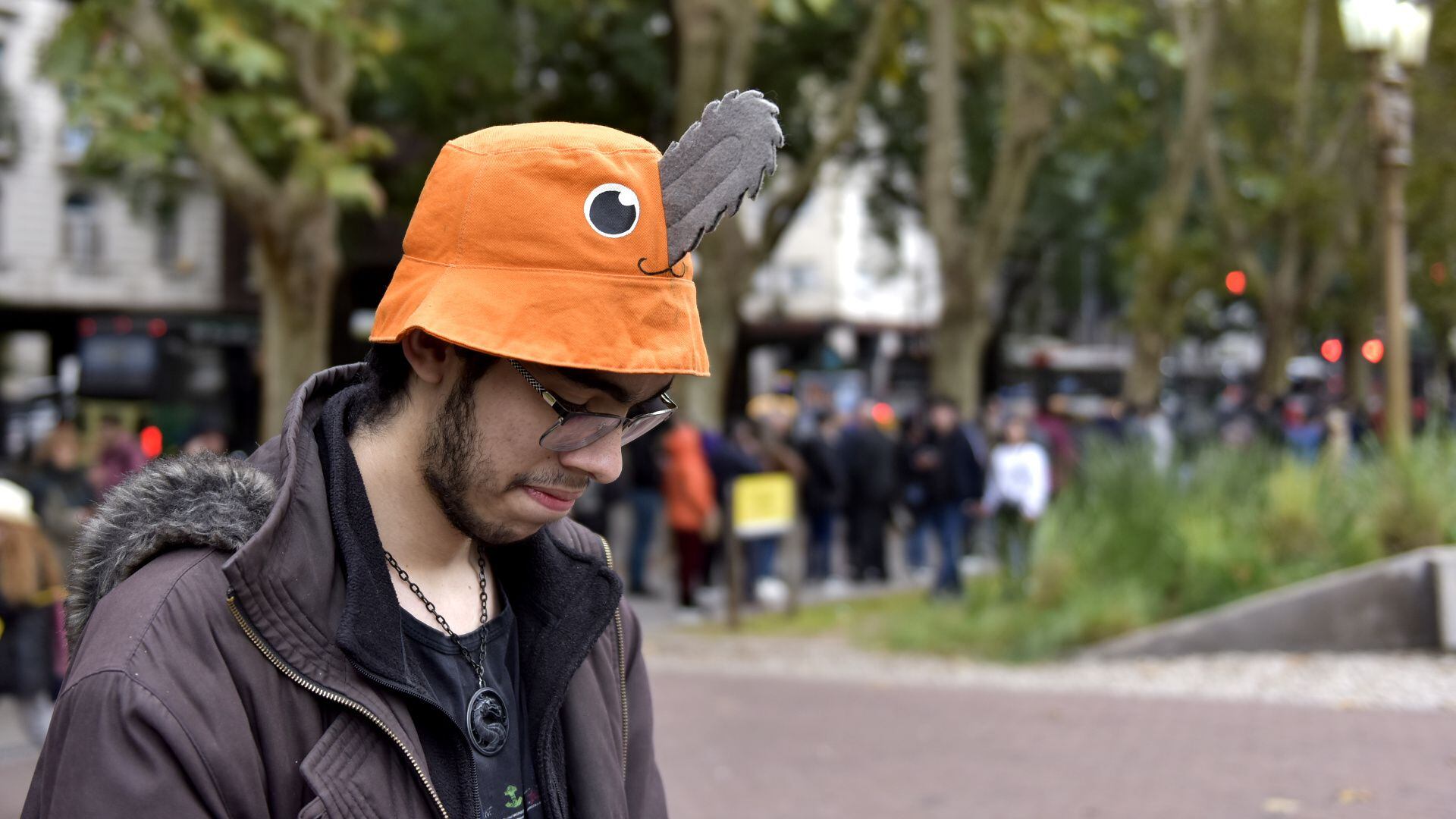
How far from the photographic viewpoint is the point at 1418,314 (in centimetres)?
3562

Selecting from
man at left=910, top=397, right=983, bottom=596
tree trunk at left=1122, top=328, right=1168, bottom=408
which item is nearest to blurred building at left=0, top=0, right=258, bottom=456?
man at left=910, top=397, right=983, bottom=596

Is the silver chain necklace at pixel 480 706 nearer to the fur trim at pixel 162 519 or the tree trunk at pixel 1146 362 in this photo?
the fur trim at pixel 162 519

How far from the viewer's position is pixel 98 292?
125 feet

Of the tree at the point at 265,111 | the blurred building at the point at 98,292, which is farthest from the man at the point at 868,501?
the blurred building at the point at 98,292

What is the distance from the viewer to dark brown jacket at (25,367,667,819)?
153 centimetres

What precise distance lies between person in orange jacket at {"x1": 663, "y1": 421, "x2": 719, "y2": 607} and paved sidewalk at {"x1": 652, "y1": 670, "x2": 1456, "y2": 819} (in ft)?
13.0

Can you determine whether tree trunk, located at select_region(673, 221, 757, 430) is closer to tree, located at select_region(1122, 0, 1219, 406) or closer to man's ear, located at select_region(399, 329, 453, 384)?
tree, located at select_region(1122, 0, 1219, 406)

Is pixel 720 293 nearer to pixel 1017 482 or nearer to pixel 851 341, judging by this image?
pixel 1017 482

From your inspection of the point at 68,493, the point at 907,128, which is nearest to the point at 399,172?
the point at 907,128

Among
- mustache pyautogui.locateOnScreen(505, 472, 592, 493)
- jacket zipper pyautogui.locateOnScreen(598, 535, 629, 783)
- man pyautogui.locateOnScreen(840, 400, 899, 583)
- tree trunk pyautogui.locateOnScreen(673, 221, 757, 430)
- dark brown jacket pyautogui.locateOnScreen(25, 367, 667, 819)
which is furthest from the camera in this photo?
man pyautogui.locateOnScreen(840, 400, 899, 583)

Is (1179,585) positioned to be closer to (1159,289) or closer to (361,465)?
(361,465)

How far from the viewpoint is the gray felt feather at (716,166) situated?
1809 millimetres

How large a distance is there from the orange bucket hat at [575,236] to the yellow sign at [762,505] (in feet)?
36.3

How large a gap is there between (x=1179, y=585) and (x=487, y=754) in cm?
955
